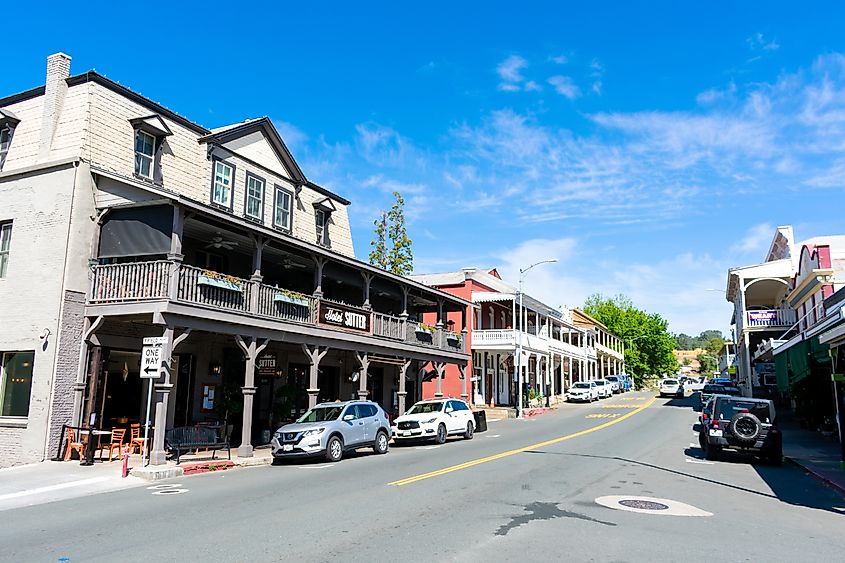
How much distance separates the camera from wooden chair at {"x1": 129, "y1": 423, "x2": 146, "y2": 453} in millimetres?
17520

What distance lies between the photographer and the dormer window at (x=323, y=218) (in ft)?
92.7

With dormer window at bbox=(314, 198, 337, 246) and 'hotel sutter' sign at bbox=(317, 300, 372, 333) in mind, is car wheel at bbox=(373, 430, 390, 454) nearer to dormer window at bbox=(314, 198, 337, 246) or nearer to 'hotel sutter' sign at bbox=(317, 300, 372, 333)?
'hotel sutter' sign at bbox=(317, 300, 372, 333)

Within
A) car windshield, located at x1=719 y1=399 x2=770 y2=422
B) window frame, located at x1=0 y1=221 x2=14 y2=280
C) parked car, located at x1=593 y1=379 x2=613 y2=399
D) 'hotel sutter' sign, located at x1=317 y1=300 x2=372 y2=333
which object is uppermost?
window frame, located at x1=0 y1=221 x2=14 y2=280

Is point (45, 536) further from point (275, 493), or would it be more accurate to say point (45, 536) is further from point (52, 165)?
point (52, 165)

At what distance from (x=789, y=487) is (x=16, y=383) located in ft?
62.8

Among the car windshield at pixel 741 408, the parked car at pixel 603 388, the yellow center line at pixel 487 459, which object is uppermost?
the parked car at pixel 603 388

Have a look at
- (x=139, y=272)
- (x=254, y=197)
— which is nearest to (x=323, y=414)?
(x=139, y=272)

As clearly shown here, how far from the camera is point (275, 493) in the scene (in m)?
12.1

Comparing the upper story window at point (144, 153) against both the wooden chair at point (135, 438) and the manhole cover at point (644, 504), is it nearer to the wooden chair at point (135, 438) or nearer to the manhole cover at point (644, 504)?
the wooden chair at point (135, 438)

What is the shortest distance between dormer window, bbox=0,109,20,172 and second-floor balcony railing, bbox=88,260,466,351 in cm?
623

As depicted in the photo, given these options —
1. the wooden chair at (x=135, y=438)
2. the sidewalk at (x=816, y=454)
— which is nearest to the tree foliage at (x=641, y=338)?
the sidewalk at (x=816, y=454)

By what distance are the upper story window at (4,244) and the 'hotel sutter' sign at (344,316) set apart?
9349mm

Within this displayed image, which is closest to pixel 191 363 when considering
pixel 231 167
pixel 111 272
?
pixel 111 272

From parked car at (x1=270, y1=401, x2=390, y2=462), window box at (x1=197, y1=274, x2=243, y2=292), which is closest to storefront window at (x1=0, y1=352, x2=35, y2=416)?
window box at (x1=197, y1=274, x2=243, y2=292)
